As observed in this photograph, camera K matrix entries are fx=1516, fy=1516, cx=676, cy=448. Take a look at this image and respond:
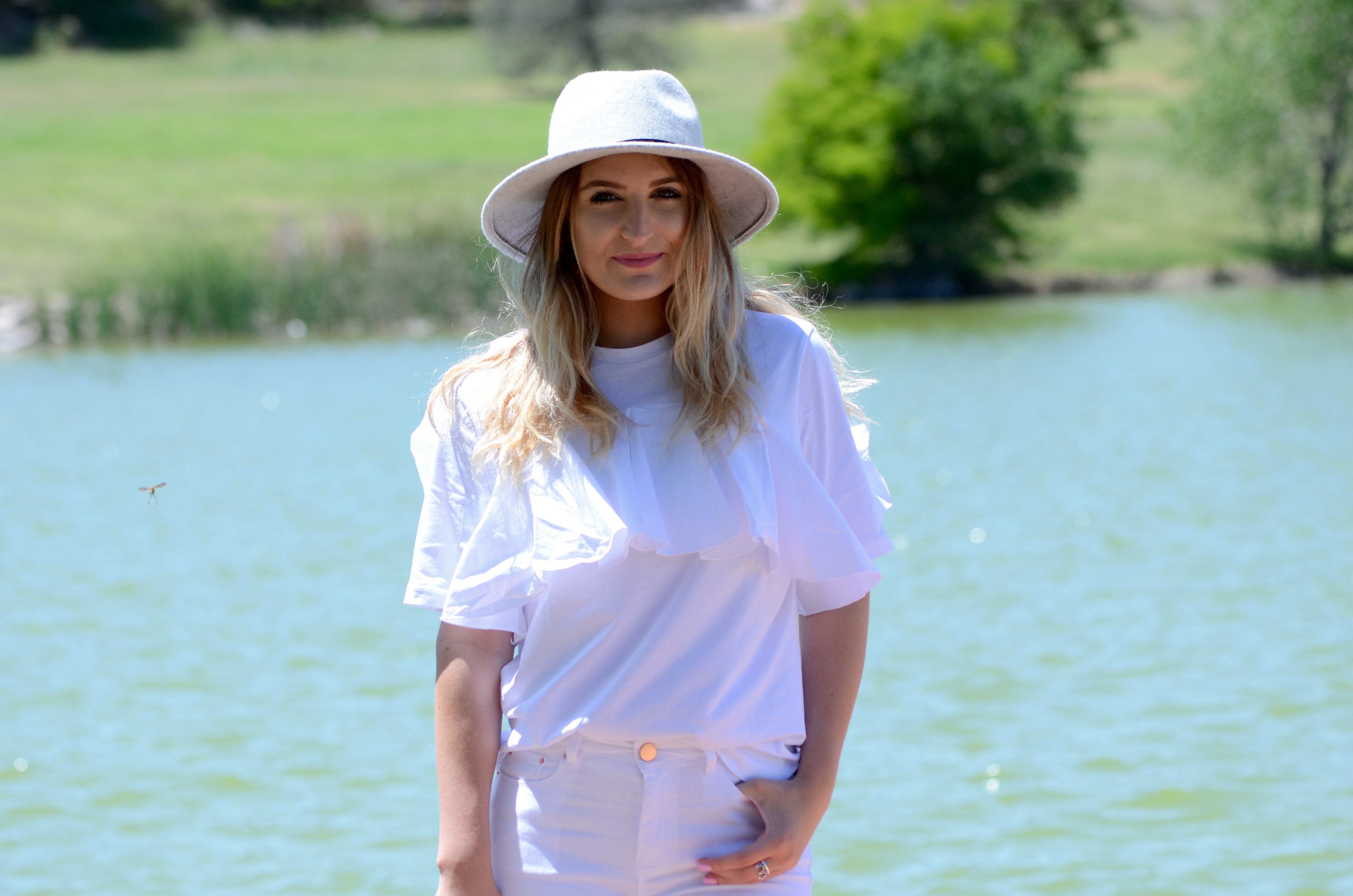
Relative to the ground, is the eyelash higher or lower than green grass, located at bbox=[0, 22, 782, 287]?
higher

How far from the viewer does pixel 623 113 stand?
6.48 ft

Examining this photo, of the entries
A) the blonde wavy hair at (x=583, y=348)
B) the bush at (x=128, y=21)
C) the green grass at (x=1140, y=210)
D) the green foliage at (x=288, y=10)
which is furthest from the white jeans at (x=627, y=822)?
the green foliage at (x=288, y=10)

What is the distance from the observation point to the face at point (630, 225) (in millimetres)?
2041

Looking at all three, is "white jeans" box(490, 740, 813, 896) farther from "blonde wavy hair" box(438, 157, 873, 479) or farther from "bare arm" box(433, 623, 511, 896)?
"blonde wavy hair" box(438, 157, 873, 479)

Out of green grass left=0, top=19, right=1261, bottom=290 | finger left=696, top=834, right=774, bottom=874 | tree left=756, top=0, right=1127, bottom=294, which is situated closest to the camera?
finger left=696, top=834, right=774, bottom=874

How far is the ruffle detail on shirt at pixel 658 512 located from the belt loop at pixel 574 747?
7.7 inches

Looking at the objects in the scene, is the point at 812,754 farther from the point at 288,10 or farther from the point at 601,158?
the point at 288,10

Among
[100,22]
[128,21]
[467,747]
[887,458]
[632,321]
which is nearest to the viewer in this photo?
[467,747]

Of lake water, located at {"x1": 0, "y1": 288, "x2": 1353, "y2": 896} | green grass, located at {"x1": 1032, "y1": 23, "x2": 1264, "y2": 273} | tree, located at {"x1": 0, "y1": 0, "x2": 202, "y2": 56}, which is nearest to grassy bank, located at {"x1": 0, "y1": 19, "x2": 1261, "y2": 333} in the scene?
green grass, located at {"x1": 1032, "y1": 23, "x2": 1264, "y2": 273}

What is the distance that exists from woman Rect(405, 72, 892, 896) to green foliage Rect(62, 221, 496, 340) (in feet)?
69.5

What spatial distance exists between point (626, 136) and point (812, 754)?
0.85 meters

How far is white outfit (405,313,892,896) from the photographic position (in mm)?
1939

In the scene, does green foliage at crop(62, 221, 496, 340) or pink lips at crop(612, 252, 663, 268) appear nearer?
pink lips at crop(612, 252, 663, 268)

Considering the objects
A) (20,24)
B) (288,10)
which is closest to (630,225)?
(20,24)
